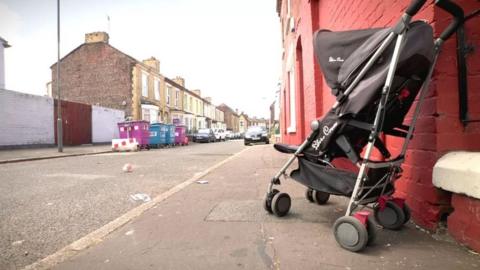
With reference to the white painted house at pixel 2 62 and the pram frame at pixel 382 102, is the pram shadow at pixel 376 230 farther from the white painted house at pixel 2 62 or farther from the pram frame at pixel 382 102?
the white painted house at pixel 2 62

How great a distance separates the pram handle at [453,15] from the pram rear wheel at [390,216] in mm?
1414

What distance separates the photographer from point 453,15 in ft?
7.89

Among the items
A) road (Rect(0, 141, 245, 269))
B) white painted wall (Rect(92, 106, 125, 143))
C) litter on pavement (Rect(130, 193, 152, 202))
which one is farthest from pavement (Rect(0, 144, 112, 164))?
white painted wall (Rect(92, 106, 125, 143))

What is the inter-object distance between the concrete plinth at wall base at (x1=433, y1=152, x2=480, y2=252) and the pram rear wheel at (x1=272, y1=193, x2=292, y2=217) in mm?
1367

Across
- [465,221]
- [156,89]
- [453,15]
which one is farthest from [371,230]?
[156,89]

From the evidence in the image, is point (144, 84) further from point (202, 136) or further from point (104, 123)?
point (202, 136)

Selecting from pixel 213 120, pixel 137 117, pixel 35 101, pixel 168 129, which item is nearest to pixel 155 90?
pixel 137 117

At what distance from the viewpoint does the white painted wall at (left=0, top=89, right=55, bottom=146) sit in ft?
58.4

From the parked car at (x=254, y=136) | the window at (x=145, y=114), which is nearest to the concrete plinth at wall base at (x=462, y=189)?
the parked car at (x=254, y=136)

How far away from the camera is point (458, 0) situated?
264 centimetres

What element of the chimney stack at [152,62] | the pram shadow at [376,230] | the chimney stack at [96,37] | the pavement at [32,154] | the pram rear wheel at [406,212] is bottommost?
the pram shadow at [376,230]

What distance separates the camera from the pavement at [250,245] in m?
2.23

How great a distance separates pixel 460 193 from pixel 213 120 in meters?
66.9

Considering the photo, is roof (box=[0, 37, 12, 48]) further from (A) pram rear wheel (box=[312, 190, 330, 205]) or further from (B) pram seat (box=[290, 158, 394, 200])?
(B) pram seat (box=[290, 158, 394, 200])
